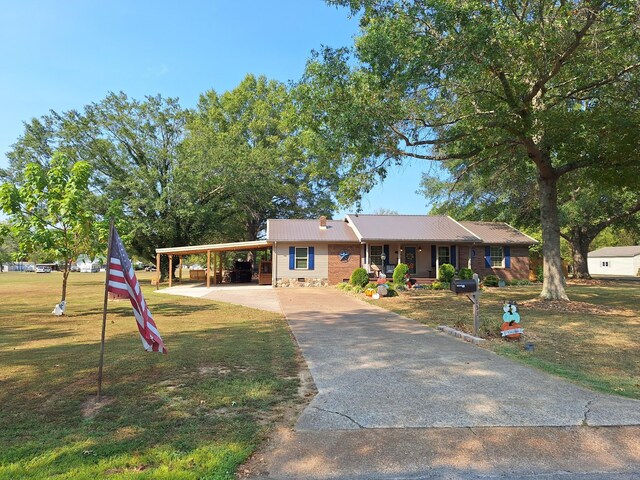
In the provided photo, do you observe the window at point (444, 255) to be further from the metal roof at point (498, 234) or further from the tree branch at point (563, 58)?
the tree branch at point (563, 58)

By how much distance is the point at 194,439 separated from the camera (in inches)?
138

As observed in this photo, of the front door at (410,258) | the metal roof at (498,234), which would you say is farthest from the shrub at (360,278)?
the metal roof at (498,234)

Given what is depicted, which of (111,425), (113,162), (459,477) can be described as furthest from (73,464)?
(113,162)

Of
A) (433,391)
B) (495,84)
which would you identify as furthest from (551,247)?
(433,391)

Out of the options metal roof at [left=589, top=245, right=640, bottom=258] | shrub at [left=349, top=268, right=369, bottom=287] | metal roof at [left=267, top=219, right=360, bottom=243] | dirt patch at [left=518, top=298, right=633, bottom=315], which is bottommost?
dirt patch at [left=518, top=298, right=633, bottom=315]

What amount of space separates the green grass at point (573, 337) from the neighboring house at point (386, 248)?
9542mm

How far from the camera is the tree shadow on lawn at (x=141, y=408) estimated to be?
315cm

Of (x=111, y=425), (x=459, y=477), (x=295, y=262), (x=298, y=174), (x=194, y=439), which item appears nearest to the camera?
(x=459, y=477)

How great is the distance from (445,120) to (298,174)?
22.9m

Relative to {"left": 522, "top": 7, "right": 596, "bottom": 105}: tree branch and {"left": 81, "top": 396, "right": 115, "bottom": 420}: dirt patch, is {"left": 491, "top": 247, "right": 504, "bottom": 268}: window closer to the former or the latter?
{"left": 522, "top": 7, "right": 596, "bottom": 105}: tree branch

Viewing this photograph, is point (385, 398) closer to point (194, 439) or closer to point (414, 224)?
point (194, 439)

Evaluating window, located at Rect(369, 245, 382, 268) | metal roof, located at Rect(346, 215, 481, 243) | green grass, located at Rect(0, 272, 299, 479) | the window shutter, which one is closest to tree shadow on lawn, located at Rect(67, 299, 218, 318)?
green grass, located at Rect(0, 272, 299, 479)

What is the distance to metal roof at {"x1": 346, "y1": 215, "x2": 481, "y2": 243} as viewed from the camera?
23688mm

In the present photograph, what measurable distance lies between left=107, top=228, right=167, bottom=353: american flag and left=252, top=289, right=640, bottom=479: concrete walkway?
2021mm
